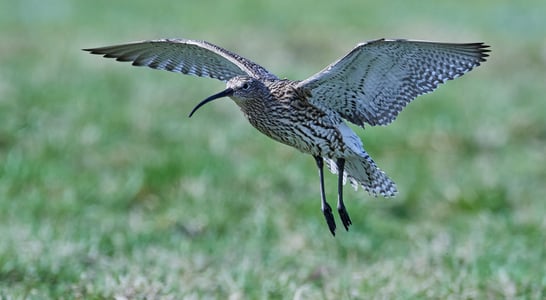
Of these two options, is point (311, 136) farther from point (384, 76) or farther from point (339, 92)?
point (384, 76)

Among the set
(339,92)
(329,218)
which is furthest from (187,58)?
→ (329,218)

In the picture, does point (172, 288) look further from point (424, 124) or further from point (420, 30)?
point (420, 30)

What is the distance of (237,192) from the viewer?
812 cm

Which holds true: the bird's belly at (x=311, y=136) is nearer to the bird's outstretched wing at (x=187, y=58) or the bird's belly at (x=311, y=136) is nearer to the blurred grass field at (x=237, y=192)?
the bird's outstretched wing at (x=187, y=58)

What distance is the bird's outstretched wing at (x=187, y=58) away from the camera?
5645mm

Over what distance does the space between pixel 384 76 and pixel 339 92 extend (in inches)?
9.3

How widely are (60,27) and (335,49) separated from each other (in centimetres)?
385

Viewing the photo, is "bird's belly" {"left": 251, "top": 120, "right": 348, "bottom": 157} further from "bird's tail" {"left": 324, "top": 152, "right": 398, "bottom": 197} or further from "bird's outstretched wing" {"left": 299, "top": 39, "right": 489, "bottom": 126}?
"bird's tail" {"left": 324, "top": 152, "right": 398, "bottom": 197}

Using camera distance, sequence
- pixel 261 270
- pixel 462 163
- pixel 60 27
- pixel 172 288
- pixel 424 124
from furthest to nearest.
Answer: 1. pixel 60 27
2. pixel 424 124
3. pixel 462 163
4. pixel 261 270
5. pixel 172 288

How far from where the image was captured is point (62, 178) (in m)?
8.24

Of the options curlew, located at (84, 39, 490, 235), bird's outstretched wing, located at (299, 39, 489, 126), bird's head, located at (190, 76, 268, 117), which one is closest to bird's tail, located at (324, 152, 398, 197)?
curlew, located at (84, 39, 490, 235)

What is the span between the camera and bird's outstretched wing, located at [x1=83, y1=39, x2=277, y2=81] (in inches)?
222

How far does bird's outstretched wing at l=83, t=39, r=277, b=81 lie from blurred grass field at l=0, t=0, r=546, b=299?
1120mm

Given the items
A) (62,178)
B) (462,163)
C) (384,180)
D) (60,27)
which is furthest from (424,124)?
(60,27)
